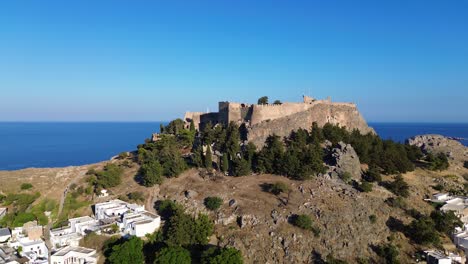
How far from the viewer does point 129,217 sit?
36000mm

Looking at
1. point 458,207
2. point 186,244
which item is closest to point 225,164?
point 186,244

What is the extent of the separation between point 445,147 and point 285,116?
34.7 m

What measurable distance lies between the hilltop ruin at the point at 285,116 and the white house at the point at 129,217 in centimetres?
1749

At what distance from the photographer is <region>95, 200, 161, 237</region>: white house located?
34125 millimetres

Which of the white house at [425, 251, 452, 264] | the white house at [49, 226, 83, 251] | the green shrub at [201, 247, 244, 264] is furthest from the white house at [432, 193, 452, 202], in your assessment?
the white house at [49, 226, 83, 251]

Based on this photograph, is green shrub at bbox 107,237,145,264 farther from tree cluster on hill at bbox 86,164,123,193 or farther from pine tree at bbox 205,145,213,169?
pine tree at bbox 205,145,213,169

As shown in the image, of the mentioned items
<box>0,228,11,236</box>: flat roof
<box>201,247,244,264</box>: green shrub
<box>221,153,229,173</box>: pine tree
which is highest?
<box>221,153,229,173</box>: pine tree

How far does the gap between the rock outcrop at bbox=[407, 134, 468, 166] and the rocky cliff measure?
52.8 feet

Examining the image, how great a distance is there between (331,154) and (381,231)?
41.5 feet

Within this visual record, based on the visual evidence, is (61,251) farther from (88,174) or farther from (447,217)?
(447,217)

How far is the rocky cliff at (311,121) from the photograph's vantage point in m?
47.6

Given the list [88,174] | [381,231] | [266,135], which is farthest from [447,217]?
[88,174]

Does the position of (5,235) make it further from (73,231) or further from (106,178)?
(106,178)

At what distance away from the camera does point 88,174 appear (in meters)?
50.3
